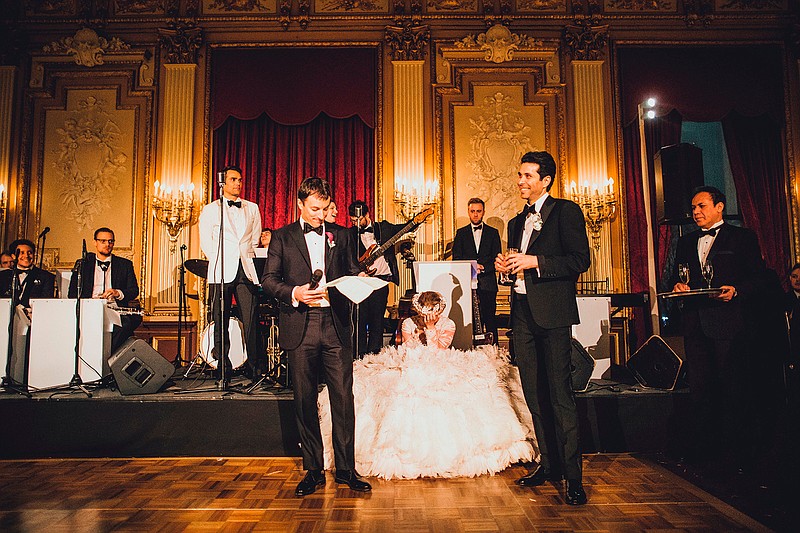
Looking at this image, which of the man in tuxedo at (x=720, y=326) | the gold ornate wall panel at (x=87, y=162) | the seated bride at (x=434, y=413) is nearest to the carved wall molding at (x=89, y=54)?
the gold ornate wall panel at (x=87, y=162)

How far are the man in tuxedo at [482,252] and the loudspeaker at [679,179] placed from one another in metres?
1.82

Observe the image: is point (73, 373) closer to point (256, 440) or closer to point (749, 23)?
point (256, 440)

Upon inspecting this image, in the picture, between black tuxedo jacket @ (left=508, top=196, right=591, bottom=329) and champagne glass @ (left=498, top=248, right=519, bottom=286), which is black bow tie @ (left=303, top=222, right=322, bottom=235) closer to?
champagne glass @ (left=498, top=248, right=519, bottom=286)

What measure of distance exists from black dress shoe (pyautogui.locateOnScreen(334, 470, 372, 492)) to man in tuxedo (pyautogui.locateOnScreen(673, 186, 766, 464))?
2.24 m

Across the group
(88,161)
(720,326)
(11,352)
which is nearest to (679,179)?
(720,326)

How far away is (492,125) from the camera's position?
25.2 feet

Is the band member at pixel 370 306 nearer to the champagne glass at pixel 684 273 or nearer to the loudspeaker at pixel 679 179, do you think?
the champagne glass at pixel 684 273

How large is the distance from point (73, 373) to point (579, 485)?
436 centimetres

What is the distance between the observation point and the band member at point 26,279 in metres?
5.61

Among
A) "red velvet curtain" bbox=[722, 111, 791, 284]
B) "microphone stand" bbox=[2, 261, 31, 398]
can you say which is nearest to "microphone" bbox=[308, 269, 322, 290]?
"microphone stand" bbox=[2, 261, 31, 398]

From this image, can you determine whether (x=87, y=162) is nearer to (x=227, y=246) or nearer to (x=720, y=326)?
(x=227, y=246)

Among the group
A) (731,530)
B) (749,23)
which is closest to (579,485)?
(731,530)

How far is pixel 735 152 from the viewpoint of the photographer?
7715 millimetres

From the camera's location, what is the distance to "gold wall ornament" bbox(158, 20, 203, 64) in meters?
7.68
